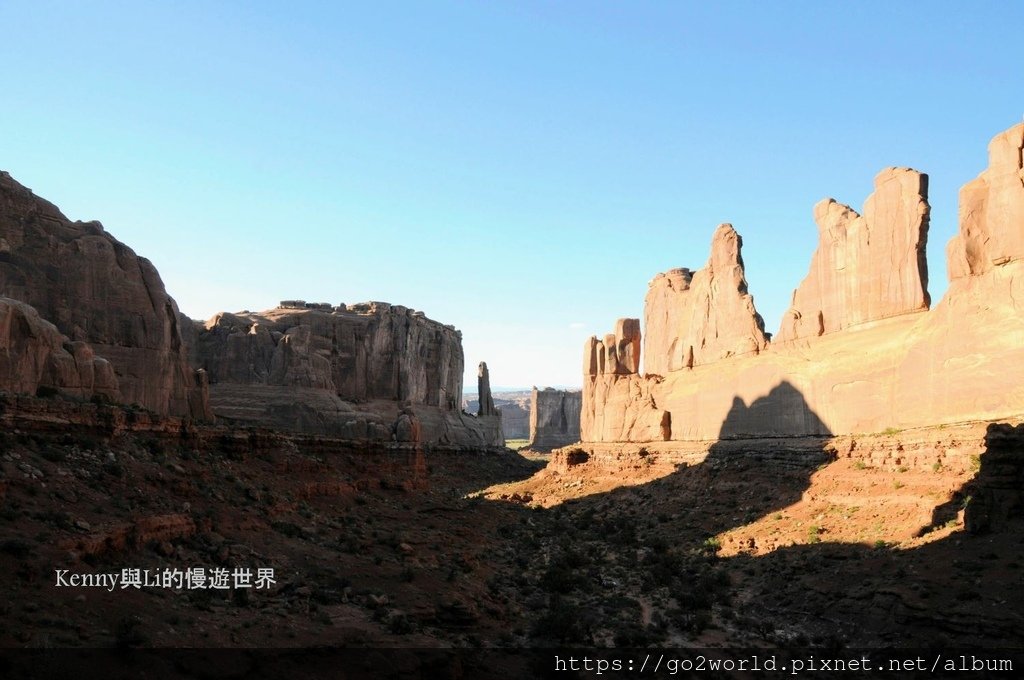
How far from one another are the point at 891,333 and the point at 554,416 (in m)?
95.1

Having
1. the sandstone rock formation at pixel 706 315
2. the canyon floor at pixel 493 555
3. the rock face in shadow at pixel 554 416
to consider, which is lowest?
the canyon floor at pixel 493 555

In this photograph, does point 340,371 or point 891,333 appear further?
point 340,371

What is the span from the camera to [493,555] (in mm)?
28219

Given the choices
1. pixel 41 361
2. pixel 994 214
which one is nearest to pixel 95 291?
pixel 41 361

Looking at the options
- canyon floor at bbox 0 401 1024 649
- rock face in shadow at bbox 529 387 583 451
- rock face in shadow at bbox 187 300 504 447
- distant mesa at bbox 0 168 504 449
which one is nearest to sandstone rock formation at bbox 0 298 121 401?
distant mesa at bbox 0 168 504 449

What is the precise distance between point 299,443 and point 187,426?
34.6 ft

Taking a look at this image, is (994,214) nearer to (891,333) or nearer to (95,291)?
(891,333)

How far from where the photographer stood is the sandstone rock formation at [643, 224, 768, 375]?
41281 millimetres

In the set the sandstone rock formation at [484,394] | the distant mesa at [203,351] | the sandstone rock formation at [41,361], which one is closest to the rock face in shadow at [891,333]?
the distant mesa at [203,351]

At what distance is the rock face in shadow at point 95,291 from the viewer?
2716cm

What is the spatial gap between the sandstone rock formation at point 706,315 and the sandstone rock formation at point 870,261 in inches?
203

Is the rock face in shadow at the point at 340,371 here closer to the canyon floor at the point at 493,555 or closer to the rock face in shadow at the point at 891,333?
the canyon floor at the point at 493,555

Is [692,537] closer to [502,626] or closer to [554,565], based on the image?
[554,565]

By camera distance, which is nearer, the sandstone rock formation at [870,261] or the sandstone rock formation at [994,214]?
the sandstone rock formation at [994,214]
